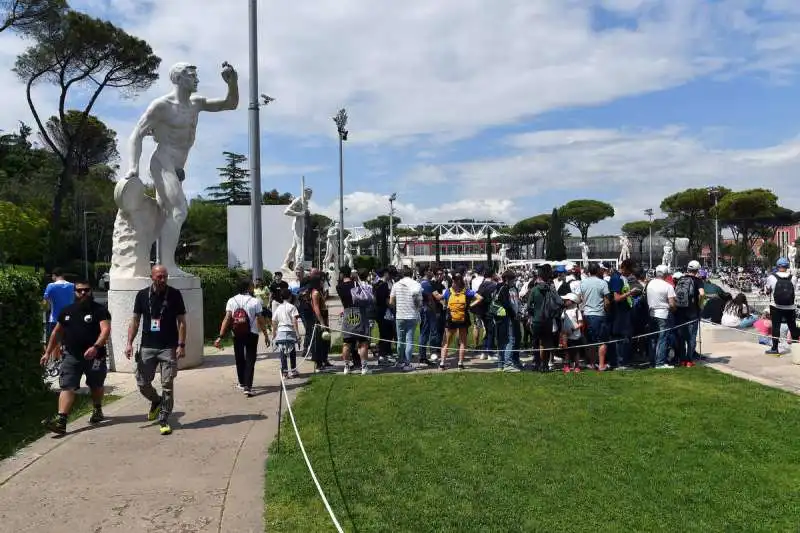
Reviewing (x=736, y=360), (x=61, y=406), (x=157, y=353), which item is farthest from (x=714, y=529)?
(x=736, y=360)

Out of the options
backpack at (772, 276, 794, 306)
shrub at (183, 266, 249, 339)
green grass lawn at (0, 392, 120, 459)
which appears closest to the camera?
green grass lawn at (0, 392, 120, 459)

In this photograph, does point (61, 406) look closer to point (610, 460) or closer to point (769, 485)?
point (610, 460)

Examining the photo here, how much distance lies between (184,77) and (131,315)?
362cm

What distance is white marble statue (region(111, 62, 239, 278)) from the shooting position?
30.1 ft

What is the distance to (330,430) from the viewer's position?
5.65 metres

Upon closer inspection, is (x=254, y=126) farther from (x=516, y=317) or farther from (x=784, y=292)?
(x=784, y=292)

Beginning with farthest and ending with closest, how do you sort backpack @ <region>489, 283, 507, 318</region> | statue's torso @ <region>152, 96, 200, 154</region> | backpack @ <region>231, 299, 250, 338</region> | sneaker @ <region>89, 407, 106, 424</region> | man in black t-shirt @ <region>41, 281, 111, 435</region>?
statue's torso @ <region>152, 96, 200, 154</region> < backpack @ <region>489, 283, 507, 318</region> < backpack @ <region>231, 299, 250, 338</region> < sneaker @ <region>89, 407, 106, 424</region> < man in black t-shirt @ <region>41, 281, 111, 435</region>

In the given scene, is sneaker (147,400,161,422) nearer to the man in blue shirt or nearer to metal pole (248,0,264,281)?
the man in blue shirt

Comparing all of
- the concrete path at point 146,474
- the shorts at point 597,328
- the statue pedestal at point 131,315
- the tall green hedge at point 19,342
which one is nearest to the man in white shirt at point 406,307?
the shorts at point 597,328

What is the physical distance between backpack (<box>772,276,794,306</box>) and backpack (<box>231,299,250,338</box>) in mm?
7645

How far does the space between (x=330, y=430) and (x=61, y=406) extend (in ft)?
8.09

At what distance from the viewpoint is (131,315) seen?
8.77 meters

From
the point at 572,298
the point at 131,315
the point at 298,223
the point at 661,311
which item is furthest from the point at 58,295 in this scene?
the point at 298,223

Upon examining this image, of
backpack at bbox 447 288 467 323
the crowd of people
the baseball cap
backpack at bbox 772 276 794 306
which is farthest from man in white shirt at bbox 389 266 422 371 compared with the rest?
backpack at bbox 772 276 794 306
